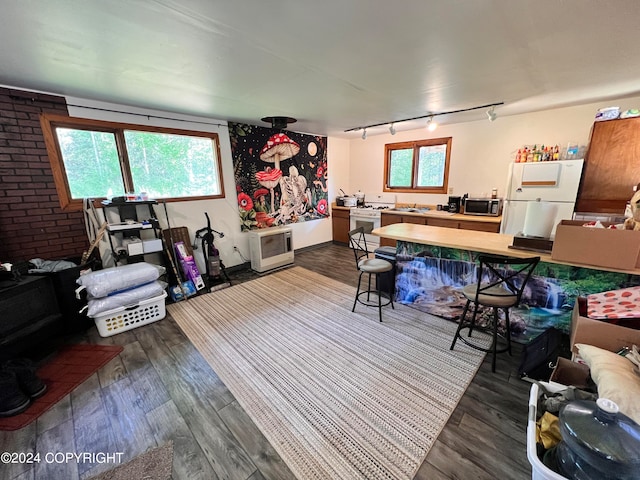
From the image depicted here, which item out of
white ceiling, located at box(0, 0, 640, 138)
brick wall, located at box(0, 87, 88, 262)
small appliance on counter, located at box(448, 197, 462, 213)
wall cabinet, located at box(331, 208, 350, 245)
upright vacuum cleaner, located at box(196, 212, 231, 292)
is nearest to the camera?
white ceiling, located at box(0, 0, 640, 138)

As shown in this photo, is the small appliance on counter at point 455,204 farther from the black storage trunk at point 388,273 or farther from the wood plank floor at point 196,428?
the wood plank floor at point 196,428

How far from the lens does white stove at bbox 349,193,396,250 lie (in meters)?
5.10

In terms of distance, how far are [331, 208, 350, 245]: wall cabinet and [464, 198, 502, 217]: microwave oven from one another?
2356mm

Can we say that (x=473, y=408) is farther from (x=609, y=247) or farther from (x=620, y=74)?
(x=620, y=74)

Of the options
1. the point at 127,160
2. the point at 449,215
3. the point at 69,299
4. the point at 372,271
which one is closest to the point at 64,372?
the point at 69,299

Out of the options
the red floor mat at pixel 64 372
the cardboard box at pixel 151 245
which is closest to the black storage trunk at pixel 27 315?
the red floor mat at pixel 64 372

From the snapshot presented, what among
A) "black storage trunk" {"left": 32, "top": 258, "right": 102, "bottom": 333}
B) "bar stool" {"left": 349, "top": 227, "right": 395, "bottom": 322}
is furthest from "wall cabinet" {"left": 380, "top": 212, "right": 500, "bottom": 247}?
"black storage trunk" {"left": 32, "top": 258, "right": 102, "bottom": 333}

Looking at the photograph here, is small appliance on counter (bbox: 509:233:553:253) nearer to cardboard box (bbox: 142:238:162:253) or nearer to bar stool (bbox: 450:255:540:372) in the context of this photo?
bar stool (bbox: 450:255:540:372)

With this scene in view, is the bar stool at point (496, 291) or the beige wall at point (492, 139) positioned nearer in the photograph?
the bar stool at point (496, 291)

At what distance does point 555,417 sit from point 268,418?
5.22 feet

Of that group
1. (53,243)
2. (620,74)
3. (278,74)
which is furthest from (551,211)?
(53,243)

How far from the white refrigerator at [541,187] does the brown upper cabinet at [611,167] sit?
141 mm

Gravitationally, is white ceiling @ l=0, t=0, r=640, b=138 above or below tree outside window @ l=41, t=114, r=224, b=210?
above

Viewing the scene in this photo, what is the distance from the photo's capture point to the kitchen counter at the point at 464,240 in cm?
208
